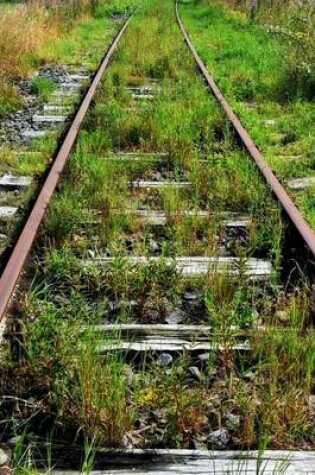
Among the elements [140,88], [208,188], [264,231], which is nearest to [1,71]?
[140,88]

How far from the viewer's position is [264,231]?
12.6 feet

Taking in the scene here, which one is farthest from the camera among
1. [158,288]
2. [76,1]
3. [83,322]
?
[76,1]

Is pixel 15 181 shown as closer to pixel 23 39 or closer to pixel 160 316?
pixel 160 316

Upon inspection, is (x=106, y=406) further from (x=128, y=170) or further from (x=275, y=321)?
(x=128, y=170)

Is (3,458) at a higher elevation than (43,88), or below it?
higher

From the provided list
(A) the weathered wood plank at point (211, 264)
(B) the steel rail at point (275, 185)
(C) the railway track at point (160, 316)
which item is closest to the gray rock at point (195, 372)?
(C) the railway track at point (160, 316)

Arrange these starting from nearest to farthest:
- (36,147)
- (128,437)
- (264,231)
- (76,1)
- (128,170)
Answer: (128,437)
(264,231)
(128,170)
(36,147)
(76,1)

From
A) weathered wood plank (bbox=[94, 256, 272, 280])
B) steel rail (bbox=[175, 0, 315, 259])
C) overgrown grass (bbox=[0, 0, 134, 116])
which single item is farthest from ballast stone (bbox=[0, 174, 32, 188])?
overgrown grass (bbox=[0, 0, 134, 116])

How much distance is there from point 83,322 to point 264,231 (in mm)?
1389

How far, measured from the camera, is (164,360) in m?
2.69

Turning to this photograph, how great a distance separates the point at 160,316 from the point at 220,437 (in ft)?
2.77

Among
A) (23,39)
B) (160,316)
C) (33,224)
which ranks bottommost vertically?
(23,39)

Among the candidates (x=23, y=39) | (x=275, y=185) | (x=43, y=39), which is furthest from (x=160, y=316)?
(x=43, y=39)

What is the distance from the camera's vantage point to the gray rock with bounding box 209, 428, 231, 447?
2262 millimetres
